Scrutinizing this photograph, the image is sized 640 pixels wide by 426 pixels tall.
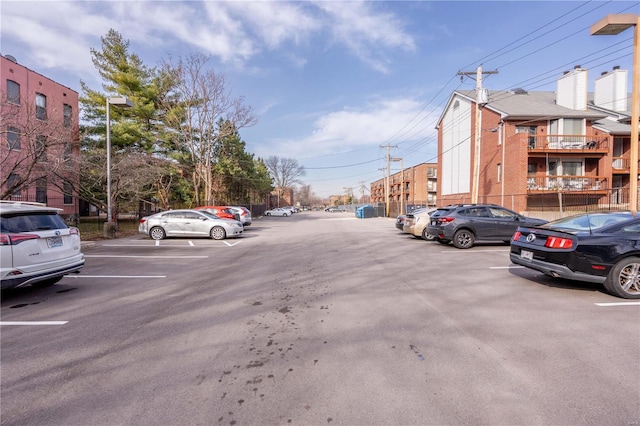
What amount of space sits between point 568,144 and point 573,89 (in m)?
6.62

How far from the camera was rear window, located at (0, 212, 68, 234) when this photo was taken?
504cm

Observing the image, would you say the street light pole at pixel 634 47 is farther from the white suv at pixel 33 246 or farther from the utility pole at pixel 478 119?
the white suv at pixel 33 246

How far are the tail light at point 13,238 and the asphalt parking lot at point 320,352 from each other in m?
1.05

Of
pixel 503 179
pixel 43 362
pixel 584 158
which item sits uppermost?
pixel 584 158

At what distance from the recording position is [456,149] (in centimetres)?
3512

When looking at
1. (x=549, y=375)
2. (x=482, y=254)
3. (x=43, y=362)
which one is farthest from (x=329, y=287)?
(x=482, y=254)

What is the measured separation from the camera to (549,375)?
9.90 ft

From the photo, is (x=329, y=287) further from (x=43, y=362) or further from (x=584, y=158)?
(x=584, y=158)

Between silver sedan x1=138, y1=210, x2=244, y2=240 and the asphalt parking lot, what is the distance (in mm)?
7888

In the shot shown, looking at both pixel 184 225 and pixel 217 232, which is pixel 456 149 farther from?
pixel 184 225

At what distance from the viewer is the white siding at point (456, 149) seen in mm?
32312

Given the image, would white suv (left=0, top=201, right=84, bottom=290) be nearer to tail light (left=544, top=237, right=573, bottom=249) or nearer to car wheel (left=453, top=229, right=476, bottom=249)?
tail light (left=544, top=237, right=573, bottom=249)

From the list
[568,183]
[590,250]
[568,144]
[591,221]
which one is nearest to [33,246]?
[590,250]

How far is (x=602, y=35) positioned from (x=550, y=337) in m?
11.6
